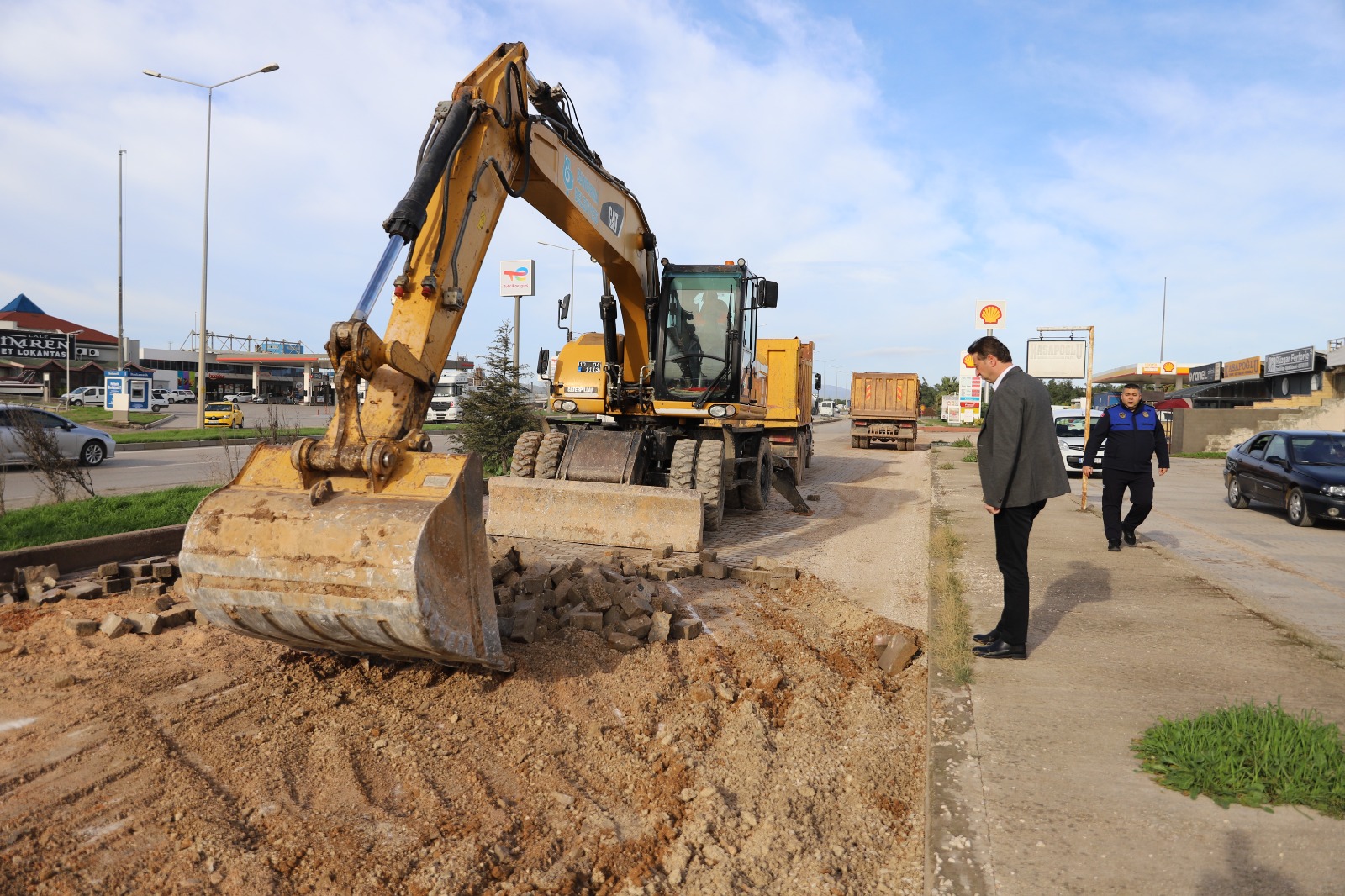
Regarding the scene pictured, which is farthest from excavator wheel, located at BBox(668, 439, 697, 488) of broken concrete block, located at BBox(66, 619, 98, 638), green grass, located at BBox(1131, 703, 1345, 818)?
green grass, located at BBox(1131, 703, 1345, 818)

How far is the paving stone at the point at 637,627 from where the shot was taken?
5.54 m

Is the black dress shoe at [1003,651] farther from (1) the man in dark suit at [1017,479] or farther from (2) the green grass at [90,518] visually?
(2) the green grass at [90,518]

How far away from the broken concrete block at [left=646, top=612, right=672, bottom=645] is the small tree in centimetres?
1082

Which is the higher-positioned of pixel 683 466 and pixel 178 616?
pixel 683 466

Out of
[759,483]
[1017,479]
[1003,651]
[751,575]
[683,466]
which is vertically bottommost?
[751,575]

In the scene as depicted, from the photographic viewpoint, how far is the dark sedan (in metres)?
12.3

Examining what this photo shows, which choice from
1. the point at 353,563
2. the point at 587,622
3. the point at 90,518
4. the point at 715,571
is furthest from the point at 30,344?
the point at 353,563

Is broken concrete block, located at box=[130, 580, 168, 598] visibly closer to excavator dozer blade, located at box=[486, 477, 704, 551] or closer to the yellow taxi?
excavator dozer blade, located at box=[486, 477, 704, 551]

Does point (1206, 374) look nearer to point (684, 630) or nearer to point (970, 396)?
point (970, 396)

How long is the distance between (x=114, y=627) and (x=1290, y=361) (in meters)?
52.0

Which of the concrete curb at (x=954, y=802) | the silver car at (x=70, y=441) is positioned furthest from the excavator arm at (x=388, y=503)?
the silver car at (x=70, y=441)

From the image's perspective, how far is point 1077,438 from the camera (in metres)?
20.7

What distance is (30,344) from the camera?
6312 cm

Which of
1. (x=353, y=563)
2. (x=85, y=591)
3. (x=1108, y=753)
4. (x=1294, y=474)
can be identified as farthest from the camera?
(x=1294, y=474)
